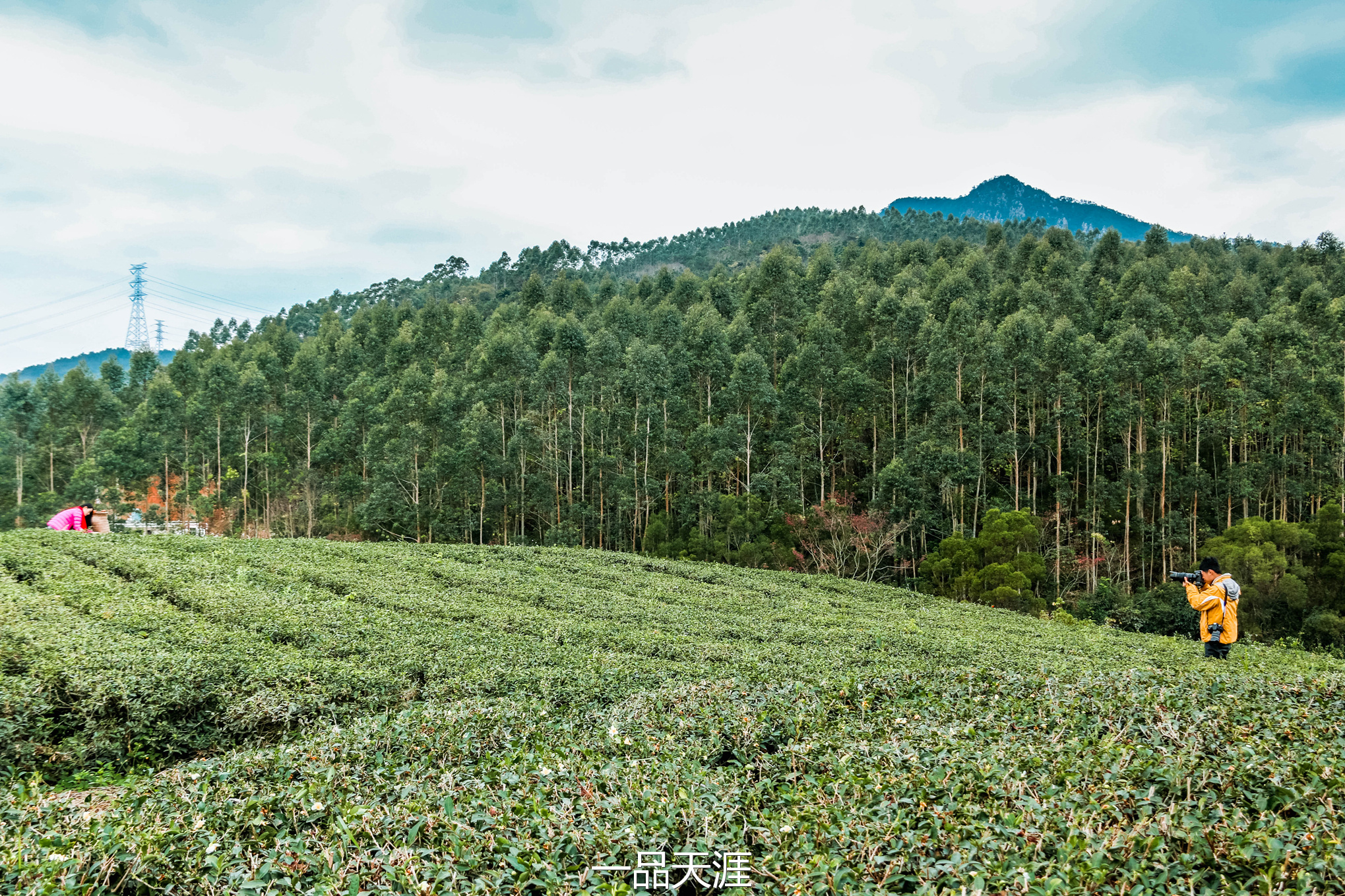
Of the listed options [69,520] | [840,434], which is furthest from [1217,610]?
[840,434]

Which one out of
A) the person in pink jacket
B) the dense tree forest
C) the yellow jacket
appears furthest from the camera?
the dense tree forest

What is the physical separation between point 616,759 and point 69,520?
19838 mm

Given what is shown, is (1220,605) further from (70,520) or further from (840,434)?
(840,434)

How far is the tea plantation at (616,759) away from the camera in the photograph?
2561 mm

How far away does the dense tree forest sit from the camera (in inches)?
1048

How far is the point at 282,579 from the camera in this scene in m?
11.6

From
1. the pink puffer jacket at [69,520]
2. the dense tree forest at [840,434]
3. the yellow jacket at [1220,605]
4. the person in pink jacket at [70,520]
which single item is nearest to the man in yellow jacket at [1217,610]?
the yellow jacket at [1220,605]

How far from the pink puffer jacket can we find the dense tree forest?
553 inches

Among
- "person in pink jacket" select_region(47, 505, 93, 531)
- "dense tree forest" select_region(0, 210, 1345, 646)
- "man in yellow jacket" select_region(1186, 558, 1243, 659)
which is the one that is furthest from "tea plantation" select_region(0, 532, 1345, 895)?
"dense tree forest" select_region(0, 210, 1345, 646)

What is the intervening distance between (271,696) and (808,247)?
97045 millimetres

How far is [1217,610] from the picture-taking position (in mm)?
8086

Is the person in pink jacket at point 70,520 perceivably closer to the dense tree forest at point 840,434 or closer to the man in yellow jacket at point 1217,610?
the dense tree forest at point 840,434

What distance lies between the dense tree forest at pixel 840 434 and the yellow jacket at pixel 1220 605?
1417 cm

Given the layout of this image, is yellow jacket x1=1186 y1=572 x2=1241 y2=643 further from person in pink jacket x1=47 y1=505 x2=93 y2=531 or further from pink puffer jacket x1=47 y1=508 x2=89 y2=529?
pink puffer jacket x1=47 y1=508 x2=89 y2=529
